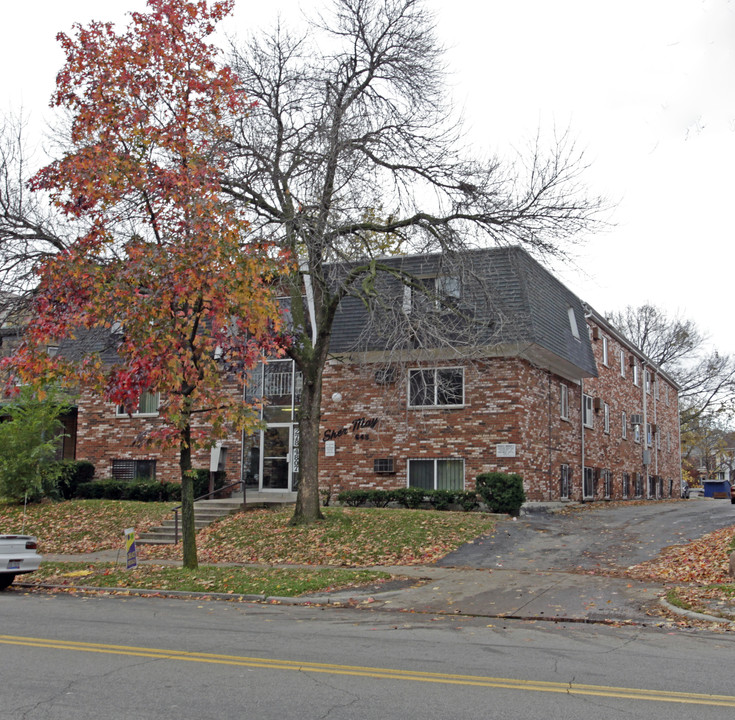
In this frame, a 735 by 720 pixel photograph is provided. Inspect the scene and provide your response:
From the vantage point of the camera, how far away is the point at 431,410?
2331cm

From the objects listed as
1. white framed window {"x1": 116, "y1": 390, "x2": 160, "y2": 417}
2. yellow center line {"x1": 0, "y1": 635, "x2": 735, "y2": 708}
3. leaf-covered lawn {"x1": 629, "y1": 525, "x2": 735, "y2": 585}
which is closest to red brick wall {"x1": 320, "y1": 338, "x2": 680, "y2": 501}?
white framed window {"x1": 116, "y1": 390, "x2": 160, "y2": 417}

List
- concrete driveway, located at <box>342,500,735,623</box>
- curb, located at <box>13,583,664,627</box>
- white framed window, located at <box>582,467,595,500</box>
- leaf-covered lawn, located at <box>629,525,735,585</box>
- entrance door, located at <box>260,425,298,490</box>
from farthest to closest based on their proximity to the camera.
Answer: white framed window, located at <box>582,467,595,500</box>
entrance door, located at <box>260,425,298,490</box>
leaf-covered lawn, located at <box>629,525,735,585</box>
concrete driveway, located at <box>342,500,735,623</box>
curb, located at <box>13,583,664,627</box>

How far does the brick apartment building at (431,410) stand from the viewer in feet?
71.6

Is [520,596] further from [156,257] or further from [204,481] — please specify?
[204,481]

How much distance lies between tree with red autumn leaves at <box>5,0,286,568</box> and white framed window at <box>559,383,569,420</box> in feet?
48.1

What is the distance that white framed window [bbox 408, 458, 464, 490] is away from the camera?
75.6ft

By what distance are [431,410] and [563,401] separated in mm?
5935

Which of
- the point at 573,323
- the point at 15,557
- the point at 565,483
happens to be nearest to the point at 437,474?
the point at 565,483

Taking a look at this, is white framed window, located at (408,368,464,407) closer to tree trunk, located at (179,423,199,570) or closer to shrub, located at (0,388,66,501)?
tree trunk, located at (179,423,199,570)

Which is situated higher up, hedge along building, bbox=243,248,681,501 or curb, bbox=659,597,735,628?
hedge along building, bbox=243,248,681,501

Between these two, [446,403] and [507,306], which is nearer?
[507,306]

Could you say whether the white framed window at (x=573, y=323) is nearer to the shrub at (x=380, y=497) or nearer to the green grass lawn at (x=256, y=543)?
the shrub at (x=380, y=497)

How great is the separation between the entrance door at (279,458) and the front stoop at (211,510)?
42 cm

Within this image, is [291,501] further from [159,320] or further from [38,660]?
[38,660]
